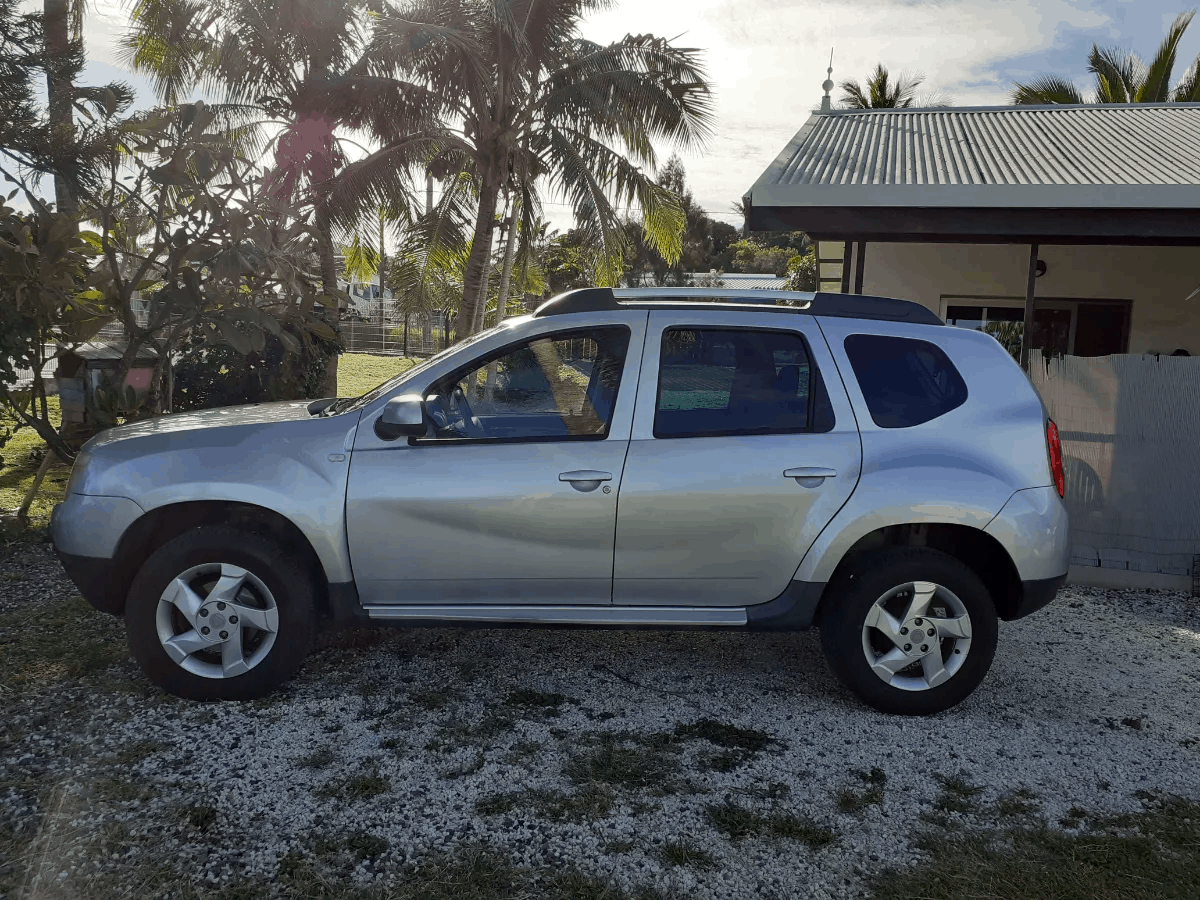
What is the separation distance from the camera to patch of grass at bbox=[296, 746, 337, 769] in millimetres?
3559

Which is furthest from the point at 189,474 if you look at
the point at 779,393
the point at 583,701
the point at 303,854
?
the point at 779,393

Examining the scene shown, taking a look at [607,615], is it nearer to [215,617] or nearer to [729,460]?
[729,460]

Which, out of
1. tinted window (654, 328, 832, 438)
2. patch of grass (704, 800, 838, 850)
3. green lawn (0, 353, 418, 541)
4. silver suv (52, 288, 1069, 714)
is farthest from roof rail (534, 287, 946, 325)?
green lawn (0, 353, 418, 541)

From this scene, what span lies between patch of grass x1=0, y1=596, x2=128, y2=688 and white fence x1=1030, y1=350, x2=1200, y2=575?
230 inches

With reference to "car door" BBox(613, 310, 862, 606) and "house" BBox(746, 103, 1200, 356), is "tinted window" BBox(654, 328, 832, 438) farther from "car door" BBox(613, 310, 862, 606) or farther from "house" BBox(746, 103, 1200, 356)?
"house" BBox(746, 103, 1200, 356)

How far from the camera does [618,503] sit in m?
3.96

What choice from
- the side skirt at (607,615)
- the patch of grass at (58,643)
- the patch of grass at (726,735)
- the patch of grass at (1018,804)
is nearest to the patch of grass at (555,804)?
the patch of grass at (726,735)

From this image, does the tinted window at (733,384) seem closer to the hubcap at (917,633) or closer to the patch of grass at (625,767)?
the hubcap at (917,633)

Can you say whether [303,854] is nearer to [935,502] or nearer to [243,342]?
[935,502]

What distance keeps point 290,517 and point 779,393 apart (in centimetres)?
212

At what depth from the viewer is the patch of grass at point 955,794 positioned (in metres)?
3.41

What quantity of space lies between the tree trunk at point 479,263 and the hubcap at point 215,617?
12173 mm

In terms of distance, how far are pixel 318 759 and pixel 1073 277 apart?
36.9ft

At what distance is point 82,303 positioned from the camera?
7.05 metres
